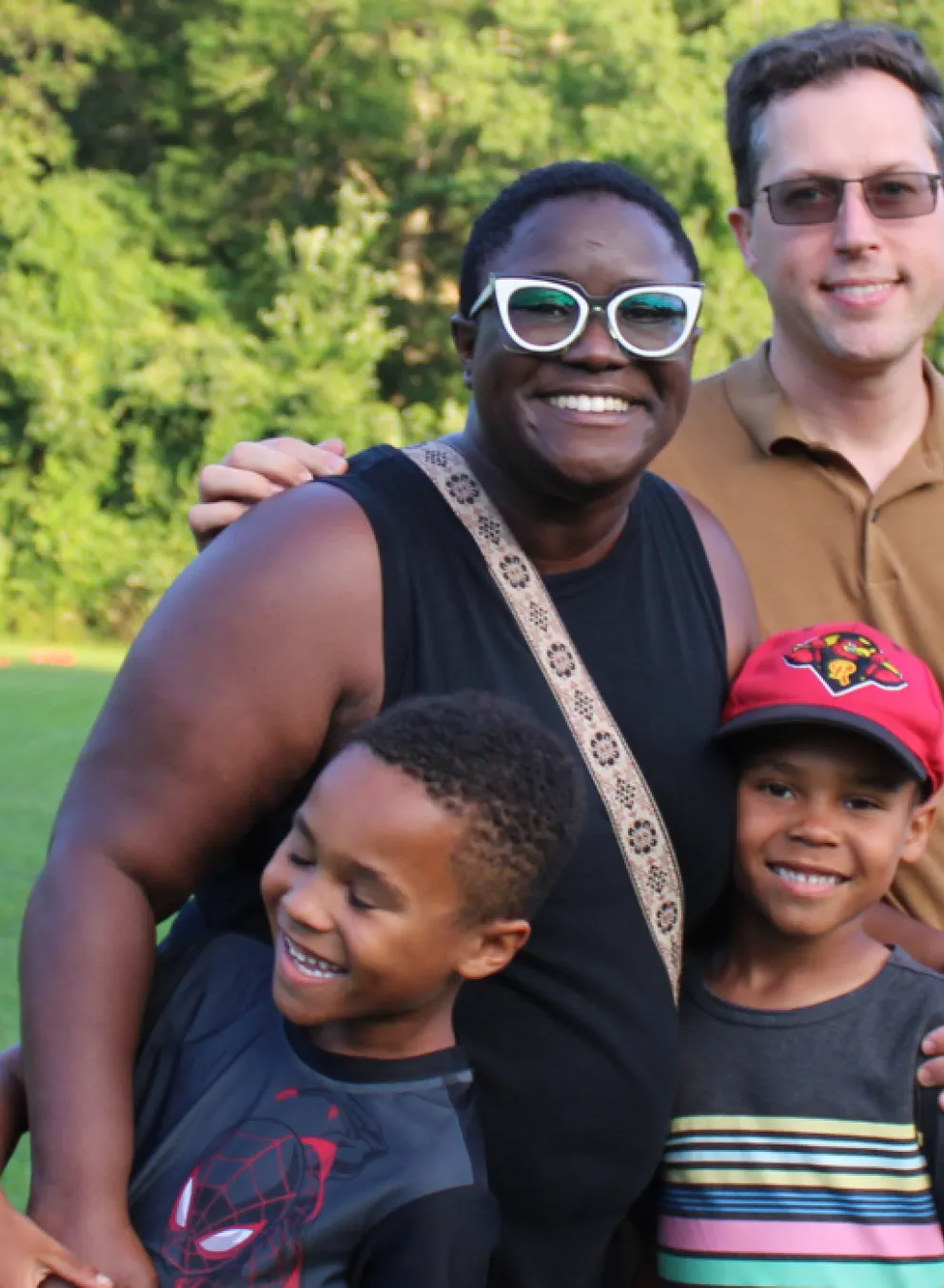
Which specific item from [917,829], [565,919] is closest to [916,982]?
[917,829]

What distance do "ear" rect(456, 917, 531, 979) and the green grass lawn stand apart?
2.64 m

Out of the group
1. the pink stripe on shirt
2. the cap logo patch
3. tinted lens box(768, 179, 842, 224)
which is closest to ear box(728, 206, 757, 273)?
tinted lens box(768, 179, 842, 224)

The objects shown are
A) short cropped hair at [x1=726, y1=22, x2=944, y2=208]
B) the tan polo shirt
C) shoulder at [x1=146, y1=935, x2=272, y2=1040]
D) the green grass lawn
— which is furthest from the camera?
the green grass lawn

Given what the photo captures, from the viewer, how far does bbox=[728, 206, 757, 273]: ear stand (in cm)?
338

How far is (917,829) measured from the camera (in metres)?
2.75

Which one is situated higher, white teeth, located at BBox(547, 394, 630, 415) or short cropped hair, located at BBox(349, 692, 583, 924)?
white teeth, located at BBox(547, 394, 630, 415)

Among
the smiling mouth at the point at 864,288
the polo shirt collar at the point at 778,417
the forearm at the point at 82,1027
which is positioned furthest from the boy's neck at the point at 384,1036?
the smiling mouth at the point at 864,288

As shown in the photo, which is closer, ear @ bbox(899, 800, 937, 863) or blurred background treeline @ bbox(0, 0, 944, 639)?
ear @ bbox(899, 800, 937, 863)

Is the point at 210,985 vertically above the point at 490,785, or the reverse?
the point at 490,785

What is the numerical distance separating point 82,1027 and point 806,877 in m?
1.12

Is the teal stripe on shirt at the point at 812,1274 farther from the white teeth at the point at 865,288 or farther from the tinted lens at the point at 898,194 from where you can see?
the tinted lens at the point at 898,194

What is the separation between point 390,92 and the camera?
29.8 meters

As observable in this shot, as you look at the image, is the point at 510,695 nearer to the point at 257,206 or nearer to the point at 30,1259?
the point at 30,1259

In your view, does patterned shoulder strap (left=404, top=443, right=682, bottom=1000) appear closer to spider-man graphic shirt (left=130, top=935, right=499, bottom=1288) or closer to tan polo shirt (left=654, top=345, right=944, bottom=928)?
spider-man graphic shirt (left=130, top=935, right=499, bottom=1288)
